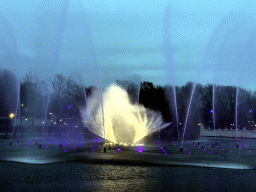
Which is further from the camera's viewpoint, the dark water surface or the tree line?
the tree line

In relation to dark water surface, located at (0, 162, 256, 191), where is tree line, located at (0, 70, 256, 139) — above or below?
above

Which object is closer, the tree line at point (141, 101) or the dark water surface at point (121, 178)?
the dark water surface at point (121, 178)

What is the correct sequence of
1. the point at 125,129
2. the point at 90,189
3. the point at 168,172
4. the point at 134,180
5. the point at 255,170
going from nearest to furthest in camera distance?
the point at 90,189 < the point at 134,180 < the point at 168,172 < the point at 255,170 < the point at 125,129

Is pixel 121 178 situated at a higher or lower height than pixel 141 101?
lower

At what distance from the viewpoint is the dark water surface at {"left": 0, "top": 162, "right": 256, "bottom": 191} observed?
11.8 m

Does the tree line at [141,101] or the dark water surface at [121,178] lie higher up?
the tree line at [141,101]

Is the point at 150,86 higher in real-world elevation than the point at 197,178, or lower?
higher

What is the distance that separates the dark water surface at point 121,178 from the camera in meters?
11.8

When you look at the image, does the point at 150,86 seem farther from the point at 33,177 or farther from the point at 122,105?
the point at 33,177

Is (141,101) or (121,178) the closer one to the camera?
(121,178)

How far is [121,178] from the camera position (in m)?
13.9

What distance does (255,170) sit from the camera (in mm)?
17016

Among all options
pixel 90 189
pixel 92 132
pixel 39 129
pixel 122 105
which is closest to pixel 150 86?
pixel 92 132

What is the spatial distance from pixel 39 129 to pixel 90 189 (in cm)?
6902
